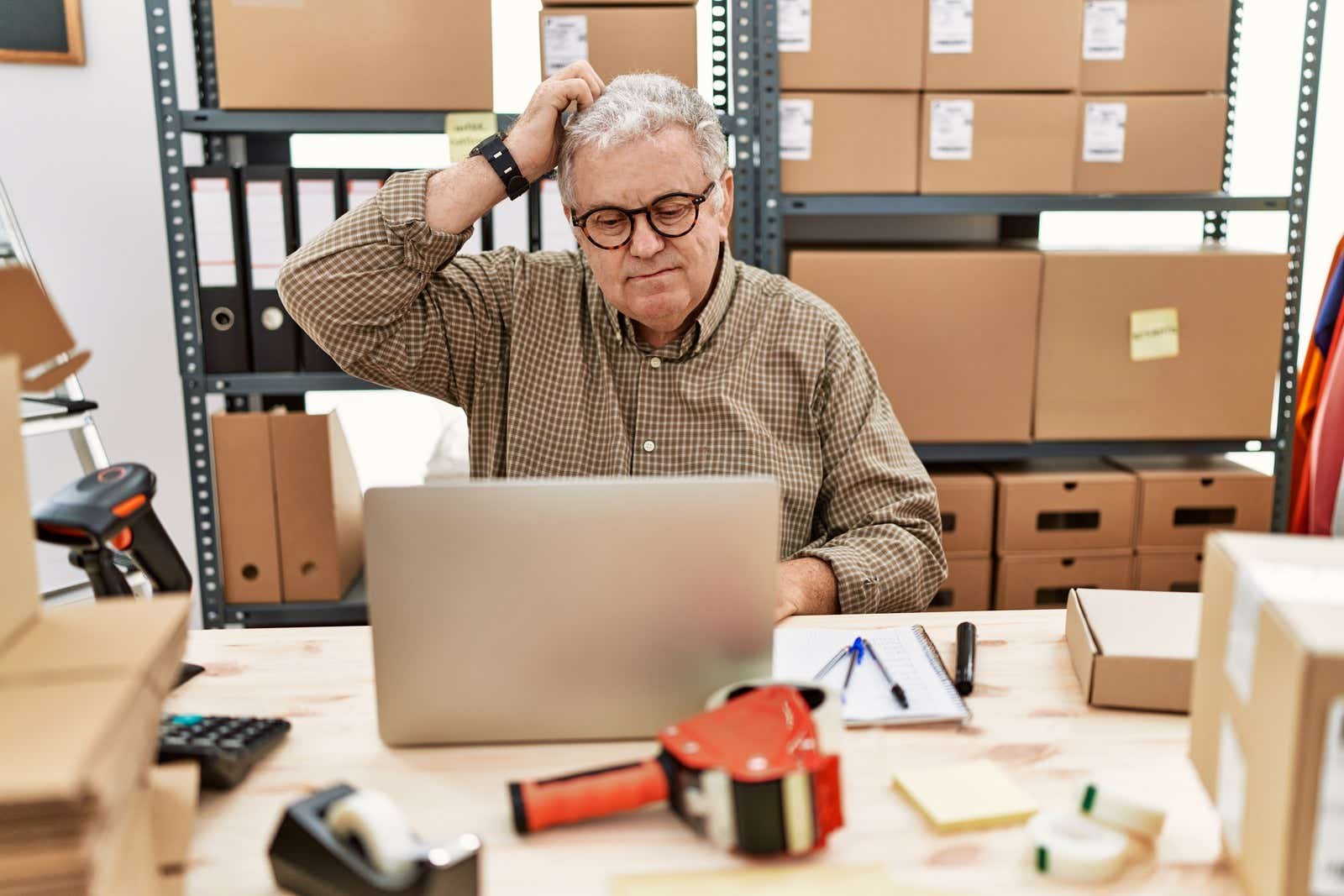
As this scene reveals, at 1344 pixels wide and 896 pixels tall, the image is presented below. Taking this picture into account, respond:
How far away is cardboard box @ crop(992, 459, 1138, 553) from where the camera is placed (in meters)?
2.06

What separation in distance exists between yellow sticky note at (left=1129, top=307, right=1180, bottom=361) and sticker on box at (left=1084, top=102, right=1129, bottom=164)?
301 millimetres

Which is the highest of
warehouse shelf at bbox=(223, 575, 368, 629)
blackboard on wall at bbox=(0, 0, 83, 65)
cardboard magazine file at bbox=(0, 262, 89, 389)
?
blackboard on wall at bbox=(0, 0, 83, 65)

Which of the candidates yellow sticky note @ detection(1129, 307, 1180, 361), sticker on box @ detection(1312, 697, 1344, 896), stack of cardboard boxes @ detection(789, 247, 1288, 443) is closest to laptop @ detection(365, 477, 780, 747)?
sticker on box @ detection(1312, 697, 1344, 896)

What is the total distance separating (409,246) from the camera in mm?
1449

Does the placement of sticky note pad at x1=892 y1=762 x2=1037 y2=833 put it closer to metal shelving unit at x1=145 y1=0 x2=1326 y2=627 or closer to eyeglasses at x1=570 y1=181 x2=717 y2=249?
eyeglasses at x1=570 y1=181 x2=717 y2=249

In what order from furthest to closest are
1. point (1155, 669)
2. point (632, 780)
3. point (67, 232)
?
point (67, 232)
point (1155, 669)
point (632, 780)

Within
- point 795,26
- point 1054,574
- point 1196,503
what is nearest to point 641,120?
point 795,26

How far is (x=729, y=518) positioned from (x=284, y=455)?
1372mm

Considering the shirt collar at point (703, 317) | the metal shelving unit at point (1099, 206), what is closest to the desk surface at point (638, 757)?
the shirt collar at point (703, 317)

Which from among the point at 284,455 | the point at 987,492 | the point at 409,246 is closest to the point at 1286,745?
the point at 409,246

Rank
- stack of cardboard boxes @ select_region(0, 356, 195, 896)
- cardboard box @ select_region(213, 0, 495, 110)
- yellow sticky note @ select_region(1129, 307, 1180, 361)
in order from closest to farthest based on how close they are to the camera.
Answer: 1. stack of cardboard boxes @ select_region(0, 356, 195, 896)
2. cardboard box @ select_region(213, 0, 495, 110)
3. yellow sticky note @ select_region(1129, 307, 1180, 361)

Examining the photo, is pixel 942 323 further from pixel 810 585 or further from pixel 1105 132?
pixel 810 585

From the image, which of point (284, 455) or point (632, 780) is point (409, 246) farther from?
point (632, 780)

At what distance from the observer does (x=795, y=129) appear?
197 cm
